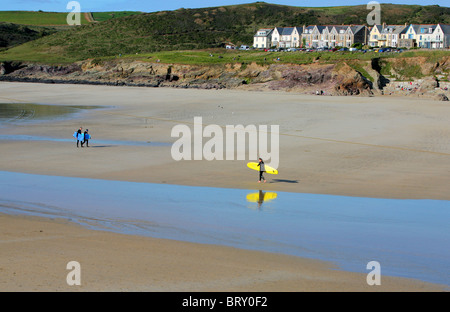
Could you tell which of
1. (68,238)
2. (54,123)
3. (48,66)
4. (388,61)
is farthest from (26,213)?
(48,66)

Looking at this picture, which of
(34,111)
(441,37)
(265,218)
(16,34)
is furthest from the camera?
(16,34)

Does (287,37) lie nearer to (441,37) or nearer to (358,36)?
(358,36)

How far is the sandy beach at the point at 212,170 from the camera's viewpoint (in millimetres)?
9297

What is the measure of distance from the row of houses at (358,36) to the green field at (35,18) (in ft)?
246

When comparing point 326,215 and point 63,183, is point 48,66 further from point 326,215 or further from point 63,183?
point 326,215

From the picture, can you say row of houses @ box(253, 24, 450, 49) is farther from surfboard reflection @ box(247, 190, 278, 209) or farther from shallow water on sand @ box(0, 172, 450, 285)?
shallow water on sand @ box(0, 172, 450, 285)

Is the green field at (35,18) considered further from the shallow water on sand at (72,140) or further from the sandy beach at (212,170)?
the shallow water on sand at (72,140)

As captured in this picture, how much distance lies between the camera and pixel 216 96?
52.0 meters

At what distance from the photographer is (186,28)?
11731cm

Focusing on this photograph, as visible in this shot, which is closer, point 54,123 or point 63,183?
point 63,183

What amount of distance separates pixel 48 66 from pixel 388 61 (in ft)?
175

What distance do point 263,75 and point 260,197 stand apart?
5119 centimetres

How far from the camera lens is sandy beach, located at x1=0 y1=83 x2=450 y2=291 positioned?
366 inches

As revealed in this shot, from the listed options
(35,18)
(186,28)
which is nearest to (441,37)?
(186,28)
